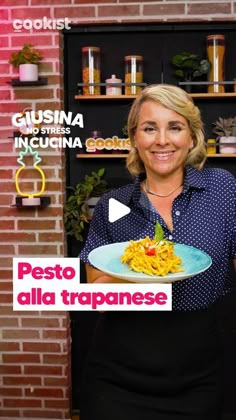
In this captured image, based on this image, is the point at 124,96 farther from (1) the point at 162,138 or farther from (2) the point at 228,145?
(1) the point at 162,138

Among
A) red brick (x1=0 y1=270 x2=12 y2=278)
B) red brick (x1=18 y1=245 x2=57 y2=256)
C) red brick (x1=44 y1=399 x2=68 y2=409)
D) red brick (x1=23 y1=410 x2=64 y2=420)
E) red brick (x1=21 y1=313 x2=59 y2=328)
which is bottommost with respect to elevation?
red brick (x1=23 y1=410 x2=64 y2=420)

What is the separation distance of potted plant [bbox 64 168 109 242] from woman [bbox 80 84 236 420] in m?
0.54

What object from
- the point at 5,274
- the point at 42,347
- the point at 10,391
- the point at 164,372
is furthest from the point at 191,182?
the point at 10,391

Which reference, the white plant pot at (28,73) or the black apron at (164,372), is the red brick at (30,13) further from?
the black apron at (164,372)

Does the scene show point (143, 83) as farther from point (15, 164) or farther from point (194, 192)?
point (194, 192)

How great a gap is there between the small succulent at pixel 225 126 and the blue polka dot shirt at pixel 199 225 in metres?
0.59

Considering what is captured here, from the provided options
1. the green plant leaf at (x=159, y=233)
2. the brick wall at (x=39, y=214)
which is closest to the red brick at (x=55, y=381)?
the brick wall at (x=39, y=214)

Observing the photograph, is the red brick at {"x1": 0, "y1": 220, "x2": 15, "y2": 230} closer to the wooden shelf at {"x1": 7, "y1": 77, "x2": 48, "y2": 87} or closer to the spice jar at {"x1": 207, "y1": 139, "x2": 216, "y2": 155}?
the wooden shelf at {"x1": 7, "y1": 77, "x2": 48, "y2": 87}

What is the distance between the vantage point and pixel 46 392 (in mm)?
1532

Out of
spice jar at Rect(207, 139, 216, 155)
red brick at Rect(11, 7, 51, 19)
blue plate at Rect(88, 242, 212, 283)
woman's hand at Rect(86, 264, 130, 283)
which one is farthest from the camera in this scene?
spice jar at Rect(207, 139, 216, 155)

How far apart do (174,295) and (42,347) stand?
2.35 feet

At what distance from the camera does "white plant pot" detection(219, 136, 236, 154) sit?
57.8 inches

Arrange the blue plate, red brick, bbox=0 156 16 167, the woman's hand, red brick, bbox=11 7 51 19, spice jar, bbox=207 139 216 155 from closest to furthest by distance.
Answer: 1. the blue plate
2. the woman's hand
3. red brick, bbox=11 7 51 19
4. red brick, bbox=0 156 16 167
5. spice jar, bbox=207 139 216 155

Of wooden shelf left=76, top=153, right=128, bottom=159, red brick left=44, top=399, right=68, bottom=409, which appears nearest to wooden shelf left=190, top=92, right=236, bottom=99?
wooden shelf left=76, top=153, right=128, bottom=159
